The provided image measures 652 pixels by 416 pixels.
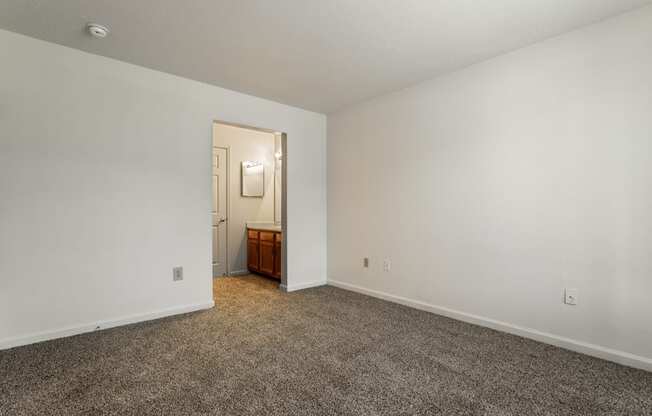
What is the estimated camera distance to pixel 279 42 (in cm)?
249

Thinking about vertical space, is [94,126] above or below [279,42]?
below

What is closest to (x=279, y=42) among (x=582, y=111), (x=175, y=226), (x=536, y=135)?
(x=175, y=226)

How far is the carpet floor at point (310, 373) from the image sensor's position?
1.65 metres

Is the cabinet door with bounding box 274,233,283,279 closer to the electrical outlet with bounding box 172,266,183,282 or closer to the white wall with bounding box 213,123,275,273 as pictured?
the white wall with bounding box 213,123,275,273

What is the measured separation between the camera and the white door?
478 centimetres

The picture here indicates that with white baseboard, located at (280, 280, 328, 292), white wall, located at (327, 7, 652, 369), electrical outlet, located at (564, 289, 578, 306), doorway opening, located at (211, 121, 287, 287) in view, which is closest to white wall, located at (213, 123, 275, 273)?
doorway opening, located at (211, 121, 287, 287)

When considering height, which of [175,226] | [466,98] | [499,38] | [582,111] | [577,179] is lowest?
[175,226]

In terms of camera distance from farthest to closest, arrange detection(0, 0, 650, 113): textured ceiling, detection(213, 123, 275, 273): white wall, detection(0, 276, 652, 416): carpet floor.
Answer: detection(213, 123, 275, 273): white wall → detection(0, 0, 650, 113): textured ceiling → detection(0, 276, 652, 416): carpet floor

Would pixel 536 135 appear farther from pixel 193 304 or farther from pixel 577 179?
pixel 193 304

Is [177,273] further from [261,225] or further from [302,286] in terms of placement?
[261,225]

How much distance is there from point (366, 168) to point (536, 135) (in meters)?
1.76

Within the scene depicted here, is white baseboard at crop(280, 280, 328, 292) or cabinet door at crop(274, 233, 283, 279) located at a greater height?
cabinet door at crop(274, 233, 283, 279)

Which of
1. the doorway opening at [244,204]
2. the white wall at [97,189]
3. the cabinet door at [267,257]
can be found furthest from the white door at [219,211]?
the white wall at [97,189]

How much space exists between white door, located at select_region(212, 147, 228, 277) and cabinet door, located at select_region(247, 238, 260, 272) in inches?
15.1
